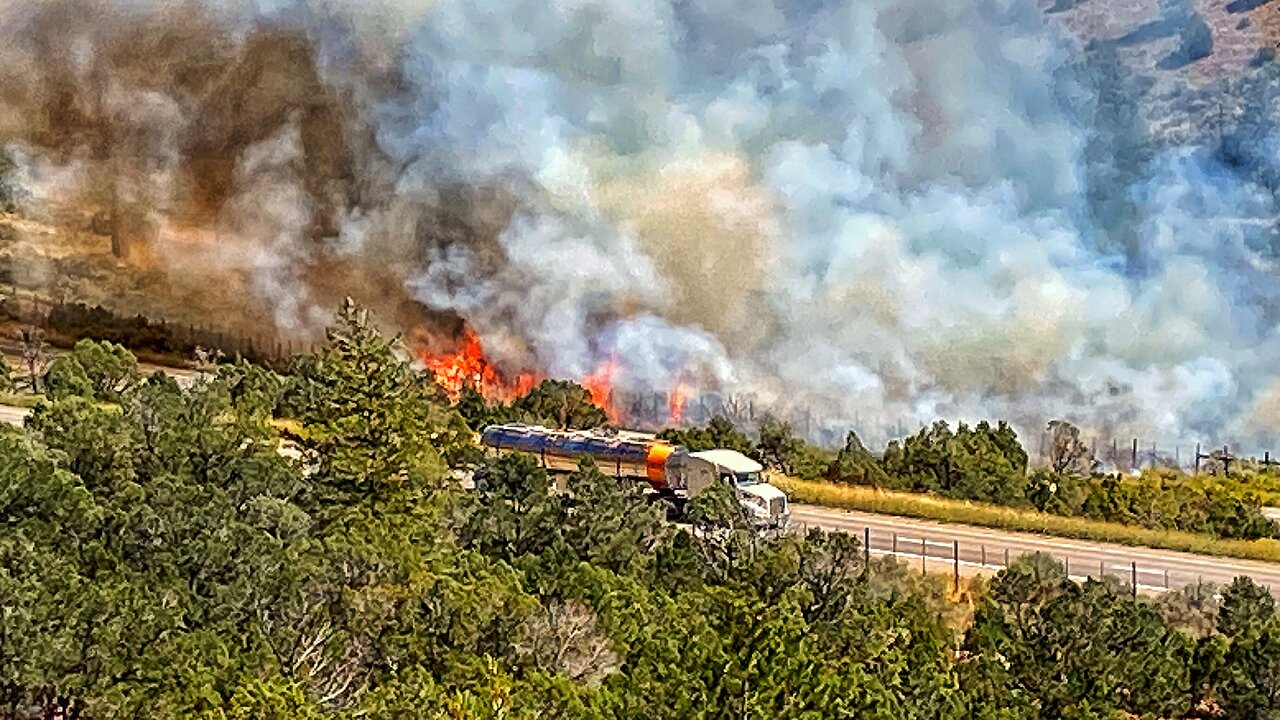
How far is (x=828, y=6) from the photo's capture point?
21.2 metres

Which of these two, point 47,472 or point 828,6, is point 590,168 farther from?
point 47,472

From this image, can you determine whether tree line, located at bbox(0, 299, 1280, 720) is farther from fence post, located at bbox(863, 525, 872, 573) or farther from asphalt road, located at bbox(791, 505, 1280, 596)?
asphalt road, located at bbox(791, 505, 1280, 596)

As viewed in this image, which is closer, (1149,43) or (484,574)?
(484,574)

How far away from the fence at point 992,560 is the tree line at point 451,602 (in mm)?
658

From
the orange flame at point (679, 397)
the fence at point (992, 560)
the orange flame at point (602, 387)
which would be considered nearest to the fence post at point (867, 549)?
the fence at point (992, 560)

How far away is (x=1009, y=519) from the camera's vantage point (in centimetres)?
1897

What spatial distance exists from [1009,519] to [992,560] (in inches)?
64.3

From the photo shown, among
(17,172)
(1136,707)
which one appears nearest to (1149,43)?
(1136,707)

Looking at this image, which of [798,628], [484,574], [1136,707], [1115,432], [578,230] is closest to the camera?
[798,628]

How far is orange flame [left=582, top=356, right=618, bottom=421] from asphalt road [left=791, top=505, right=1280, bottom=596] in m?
3.79

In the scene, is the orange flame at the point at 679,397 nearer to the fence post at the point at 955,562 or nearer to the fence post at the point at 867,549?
the fence post at the point at 867,549

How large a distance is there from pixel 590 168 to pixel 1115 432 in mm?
7663

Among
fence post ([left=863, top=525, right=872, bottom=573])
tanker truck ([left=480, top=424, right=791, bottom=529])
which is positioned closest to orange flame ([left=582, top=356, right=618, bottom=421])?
tanker truck ([left=480, top=424, right=791, bottom=529])

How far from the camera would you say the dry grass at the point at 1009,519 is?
18125mm
